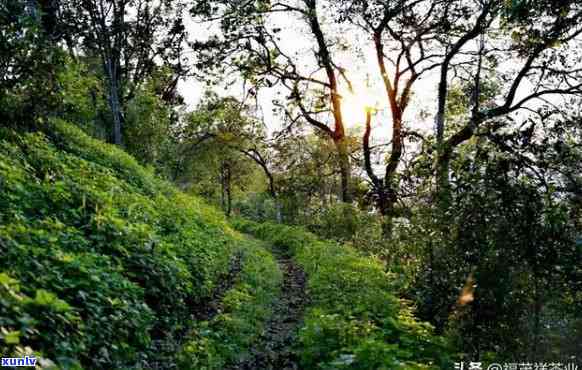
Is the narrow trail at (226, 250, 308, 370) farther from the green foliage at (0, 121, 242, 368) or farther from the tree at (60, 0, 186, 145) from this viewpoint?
the tree at (60, 0, 186, 145)

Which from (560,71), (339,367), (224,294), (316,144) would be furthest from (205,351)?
(316,144)

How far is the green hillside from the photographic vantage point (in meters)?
4.88

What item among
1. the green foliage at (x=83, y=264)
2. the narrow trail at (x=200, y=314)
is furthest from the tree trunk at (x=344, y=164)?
the green foliage at (x=83, y=264)

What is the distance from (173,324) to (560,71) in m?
15.5

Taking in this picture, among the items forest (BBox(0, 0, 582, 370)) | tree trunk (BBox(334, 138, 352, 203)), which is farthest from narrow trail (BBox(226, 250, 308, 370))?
tree trunk (BBox(334, 138, 352, 203))

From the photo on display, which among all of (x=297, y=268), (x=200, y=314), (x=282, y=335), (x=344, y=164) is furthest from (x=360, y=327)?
(x=344, y=164)

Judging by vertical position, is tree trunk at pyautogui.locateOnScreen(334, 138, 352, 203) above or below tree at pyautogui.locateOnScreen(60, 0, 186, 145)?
below

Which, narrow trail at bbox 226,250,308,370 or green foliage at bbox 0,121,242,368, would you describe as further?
narrow trail at bbox 226,250,308,370

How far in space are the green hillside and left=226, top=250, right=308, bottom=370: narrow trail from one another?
0.20 meters

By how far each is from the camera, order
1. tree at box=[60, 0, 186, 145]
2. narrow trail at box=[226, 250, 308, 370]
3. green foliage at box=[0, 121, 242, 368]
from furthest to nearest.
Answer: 1. tree at box=[60, 0, 186, 145]
2. narrow trail at box=[226, 250, 308, 370]
3. green foliage at box=[0, 121, 242, 368]

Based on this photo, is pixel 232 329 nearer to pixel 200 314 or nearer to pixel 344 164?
pixel 200 314

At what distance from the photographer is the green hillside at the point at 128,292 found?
16.0 feet

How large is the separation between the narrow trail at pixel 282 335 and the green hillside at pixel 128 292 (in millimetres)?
198

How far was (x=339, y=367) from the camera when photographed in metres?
6.11
